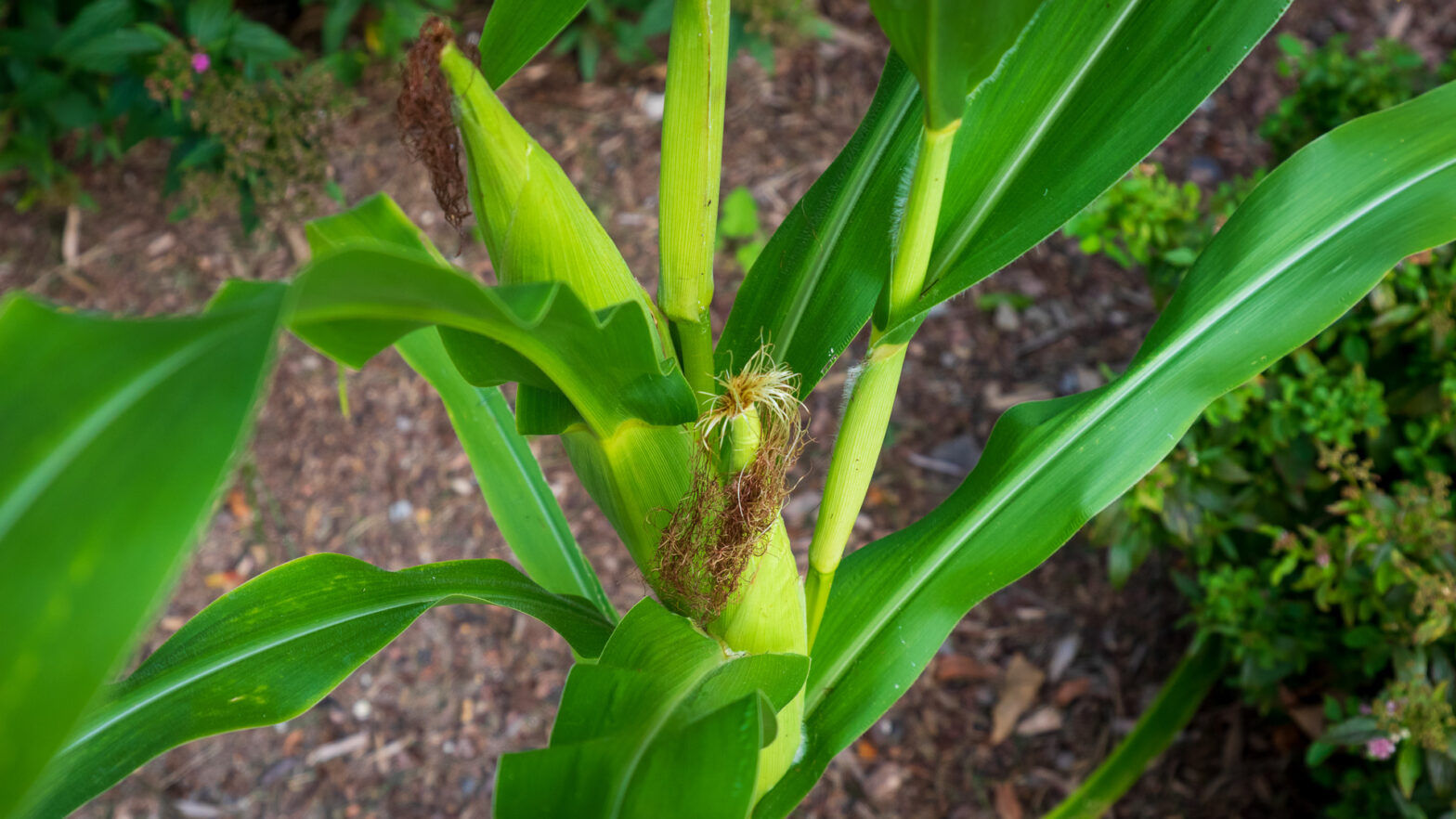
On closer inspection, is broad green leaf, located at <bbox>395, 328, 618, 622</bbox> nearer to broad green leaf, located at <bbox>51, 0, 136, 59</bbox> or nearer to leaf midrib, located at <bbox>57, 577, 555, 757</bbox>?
leaf midrib, located at <bbox>57, 577, 555, 757</bbox>

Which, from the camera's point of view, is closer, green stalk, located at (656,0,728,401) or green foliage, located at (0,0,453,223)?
green stalk, located at (656,0,728,401)

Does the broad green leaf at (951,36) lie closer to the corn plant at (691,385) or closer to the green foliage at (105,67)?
the corn plant at (691,385)

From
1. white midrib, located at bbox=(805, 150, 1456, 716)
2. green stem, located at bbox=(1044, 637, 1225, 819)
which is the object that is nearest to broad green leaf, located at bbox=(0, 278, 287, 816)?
white midrib, located at bbox=(805, 150, 1456, 716)

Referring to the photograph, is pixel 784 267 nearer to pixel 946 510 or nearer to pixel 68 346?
pixel 946 510

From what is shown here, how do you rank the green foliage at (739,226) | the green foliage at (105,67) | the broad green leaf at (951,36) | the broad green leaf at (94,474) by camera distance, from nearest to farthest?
the broad green leaf at (94,474), the broad green leaf at (951,36), the green foliage at (105,67), the green foliage at (739,226)

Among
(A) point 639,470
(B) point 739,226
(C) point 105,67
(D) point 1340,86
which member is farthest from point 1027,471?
(C) point 105,67

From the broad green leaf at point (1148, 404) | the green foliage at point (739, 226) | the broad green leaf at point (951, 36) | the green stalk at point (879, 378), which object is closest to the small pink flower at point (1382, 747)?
the broad green leaf at point (1148, 404)

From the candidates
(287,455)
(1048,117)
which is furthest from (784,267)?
(287,455)
